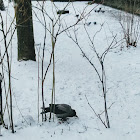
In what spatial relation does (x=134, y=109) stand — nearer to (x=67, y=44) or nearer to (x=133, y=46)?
(x=133, y=46)

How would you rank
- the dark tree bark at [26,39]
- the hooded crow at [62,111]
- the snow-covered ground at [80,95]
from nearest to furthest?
the snow-covered ground at [80,95] < the hooded crow at [62,111] < the dark tree bark at [26,39]

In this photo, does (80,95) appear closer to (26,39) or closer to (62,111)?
(62,111)

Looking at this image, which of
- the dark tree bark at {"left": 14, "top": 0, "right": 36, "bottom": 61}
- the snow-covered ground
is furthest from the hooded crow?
the dark tree bark at {"left": 14, "top": 0, "right": 36, "bottom": 61}

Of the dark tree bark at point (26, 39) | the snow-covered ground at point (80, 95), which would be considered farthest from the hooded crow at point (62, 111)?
the dark tree bark at point (26, 39)

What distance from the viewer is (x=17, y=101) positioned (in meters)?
3.62

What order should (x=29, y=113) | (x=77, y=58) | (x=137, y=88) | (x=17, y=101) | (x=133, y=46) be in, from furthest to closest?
(x=133, y=46) → (x=77, y=58) → (x=137, y=88) → (x=17, y=101) → (x=29, y=113)

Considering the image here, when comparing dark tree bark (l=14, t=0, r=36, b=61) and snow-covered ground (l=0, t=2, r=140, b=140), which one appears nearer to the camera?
snow-covered ground (l=0, t=2, r=140, b=140)

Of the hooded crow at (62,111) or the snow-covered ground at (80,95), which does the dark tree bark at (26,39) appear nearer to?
the snow-covered ground at (80,95)

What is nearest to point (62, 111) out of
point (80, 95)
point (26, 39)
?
point (80, 95)

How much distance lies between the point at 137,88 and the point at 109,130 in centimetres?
151

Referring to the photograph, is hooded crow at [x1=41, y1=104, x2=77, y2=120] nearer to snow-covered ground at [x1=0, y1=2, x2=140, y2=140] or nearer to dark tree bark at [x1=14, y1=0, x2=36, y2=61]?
snow-covered ground at [x1=0, y1=2, x2=140, y2=140]

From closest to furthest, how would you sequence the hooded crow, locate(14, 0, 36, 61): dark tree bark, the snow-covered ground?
the snow-covered ground, the hooded crow, locate(14, 0, 36, 61): dark tree bark

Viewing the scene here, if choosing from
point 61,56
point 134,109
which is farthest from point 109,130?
point 61,56

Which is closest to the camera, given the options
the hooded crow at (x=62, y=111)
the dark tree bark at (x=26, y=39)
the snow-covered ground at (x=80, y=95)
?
the snow-covered ground at (x=80, y=95)
